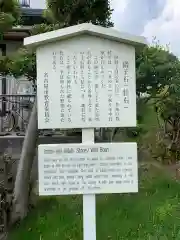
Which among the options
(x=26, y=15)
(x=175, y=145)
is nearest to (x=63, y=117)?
(x=175, y=145)

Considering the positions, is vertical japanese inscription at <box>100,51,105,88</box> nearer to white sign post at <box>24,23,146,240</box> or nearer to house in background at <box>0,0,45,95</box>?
white sign post at <box>24,23,146,240</box>

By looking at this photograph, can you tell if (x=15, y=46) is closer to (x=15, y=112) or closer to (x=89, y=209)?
(x=15, y=112)

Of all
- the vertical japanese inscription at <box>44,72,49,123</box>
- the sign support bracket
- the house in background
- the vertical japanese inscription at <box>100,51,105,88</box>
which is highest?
the house in background

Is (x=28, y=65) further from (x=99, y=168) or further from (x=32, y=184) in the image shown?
(x=99, y=168)

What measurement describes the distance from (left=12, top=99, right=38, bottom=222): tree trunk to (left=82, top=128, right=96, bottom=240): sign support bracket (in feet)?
9.35

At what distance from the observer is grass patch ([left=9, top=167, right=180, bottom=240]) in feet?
23.8

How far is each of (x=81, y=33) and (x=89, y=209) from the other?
2.10 metres

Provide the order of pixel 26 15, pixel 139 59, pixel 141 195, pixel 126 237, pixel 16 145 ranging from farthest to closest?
pixel 26 15 → pixel 16 145 → pixel 139 59 → pixel 141 195 → pixel 126 237

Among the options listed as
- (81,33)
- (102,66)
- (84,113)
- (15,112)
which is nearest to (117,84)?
(102,66)

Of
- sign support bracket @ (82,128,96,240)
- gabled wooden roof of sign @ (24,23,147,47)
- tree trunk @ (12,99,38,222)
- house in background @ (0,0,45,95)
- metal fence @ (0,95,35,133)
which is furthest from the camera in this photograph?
house in background @ (0,0,45,95)

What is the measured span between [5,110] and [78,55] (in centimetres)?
743

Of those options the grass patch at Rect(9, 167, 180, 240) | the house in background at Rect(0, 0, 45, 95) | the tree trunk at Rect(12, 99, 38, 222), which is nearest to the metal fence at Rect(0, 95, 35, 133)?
the house in background at Rect(0, 0, 45, 95)

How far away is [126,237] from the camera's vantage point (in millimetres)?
7137

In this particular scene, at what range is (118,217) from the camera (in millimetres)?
7707
